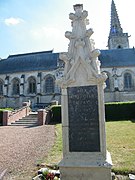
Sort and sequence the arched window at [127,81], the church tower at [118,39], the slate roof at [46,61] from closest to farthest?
the arched window at [127,81]
the slate roof at [46,61]
the church tower at [118,39]

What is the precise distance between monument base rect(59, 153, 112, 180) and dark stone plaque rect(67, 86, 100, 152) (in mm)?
305

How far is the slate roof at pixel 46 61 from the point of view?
1420 inches

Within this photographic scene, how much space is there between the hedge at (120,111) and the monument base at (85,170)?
627 inches

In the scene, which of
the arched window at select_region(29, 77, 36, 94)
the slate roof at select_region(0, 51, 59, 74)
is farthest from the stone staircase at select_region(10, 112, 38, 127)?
the slate roof at select_region(0, 51, 59, 74)

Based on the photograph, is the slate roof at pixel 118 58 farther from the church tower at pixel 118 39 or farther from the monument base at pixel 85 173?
the monument base at pixel 85 173

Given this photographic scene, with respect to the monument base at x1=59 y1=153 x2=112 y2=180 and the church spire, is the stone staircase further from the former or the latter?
the church spire

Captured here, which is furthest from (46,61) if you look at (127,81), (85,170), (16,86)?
(85,170)

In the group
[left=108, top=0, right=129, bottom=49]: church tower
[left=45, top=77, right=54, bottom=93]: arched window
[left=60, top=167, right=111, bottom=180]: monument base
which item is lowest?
[left=60, top=167, right=111, bottom=180]: monument base

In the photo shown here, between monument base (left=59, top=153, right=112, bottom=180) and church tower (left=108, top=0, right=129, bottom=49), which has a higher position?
church tower (left=108, top=0, right=129, bottom=49)

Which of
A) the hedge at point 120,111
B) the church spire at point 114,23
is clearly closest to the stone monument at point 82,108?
the hedge at point 120,111

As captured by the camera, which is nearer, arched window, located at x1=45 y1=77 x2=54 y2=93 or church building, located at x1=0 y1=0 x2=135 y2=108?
church building, located at x1=0 y1=0 x2=135 y2=108

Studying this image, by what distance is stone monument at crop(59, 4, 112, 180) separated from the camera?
464 centimetres

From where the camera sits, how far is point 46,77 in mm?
36938

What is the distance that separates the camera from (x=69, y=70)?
16.3ft
